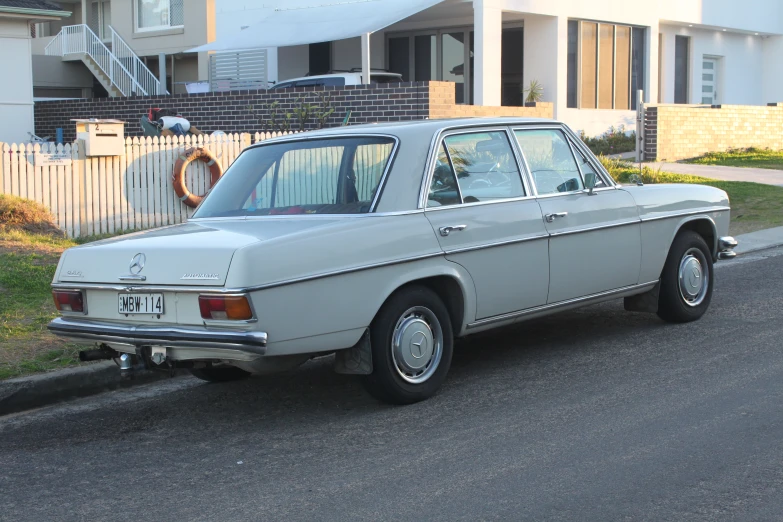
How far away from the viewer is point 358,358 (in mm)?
5785

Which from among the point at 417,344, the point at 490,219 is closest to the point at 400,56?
the point at 490,219

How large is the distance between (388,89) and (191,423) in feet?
43.8

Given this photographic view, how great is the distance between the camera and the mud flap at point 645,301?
7941 millimetres

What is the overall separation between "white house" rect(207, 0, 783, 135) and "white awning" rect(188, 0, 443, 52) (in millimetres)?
73

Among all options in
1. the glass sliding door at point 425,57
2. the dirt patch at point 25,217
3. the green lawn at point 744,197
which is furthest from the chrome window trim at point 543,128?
the glass sliding door at point 425,57

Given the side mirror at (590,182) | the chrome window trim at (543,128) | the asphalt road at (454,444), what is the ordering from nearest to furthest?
the asphalt road at (454,444) < the chrome window trim at (543,128) < the side mirror at (590,182)

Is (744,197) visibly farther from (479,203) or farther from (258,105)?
(479,203)

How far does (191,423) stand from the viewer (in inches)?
237

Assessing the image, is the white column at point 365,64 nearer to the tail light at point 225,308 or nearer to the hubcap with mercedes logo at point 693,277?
the hubcap with mercedes logo at point 693,277

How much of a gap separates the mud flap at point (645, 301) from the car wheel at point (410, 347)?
240 cm

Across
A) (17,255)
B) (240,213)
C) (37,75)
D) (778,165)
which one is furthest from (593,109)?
(240,213)

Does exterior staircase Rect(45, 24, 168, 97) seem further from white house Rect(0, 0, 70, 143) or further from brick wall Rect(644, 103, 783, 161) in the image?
brick wall Rect(644, 103, 783, 161)

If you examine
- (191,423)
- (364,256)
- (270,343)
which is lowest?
(191,423)

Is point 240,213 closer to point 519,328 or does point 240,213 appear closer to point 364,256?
point 364,256
